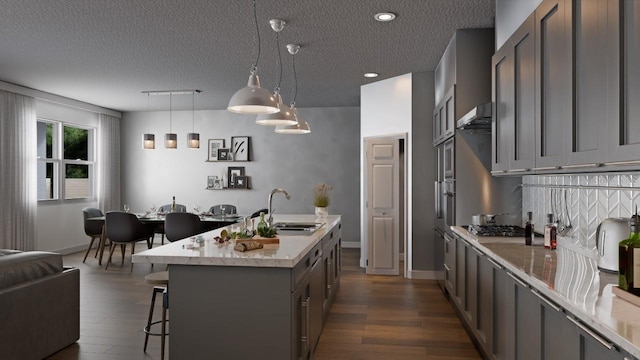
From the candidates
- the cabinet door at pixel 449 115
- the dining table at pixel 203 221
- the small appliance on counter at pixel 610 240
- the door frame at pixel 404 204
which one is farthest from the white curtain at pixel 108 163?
the small appliance on counter at pixel 610 240

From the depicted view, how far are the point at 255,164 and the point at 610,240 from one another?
7.79m

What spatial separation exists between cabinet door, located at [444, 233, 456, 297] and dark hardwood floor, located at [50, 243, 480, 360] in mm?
262

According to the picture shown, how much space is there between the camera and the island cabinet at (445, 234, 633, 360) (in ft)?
5.49

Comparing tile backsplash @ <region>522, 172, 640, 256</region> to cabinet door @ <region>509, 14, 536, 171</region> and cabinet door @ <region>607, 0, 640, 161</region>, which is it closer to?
cabinet door @ <region>509, 14, 536, 171</region>

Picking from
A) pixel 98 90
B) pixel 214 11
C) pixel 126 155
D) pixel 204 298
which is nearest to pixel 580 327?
pixel 204 298

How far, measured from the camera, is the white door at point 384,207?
21.9ft

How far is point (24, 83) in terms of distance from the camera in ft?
22.9

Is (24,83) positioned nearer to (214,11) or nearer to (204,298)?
(214,11)

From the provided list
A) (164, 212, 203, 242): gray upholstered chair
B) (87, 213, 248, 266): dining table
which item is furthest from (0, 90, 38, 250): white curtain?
(164, 212, 203, 242): gray upholstered chair

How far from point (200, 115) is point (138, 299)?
5198mm

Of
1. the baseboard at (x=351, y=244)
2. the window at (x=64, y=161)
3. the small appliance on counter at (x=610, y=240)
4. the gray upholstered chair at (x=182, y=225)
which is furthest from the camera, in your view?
the baseboard at (x=351, y=244)

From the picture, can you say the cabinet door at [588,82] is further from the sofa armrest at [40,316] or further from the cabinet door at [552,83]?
the sofa armrest at [40,316]

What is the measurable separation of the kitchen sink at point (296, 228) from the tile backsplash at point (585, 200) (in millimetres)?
1905

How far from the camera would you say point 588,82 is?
2010 mm
